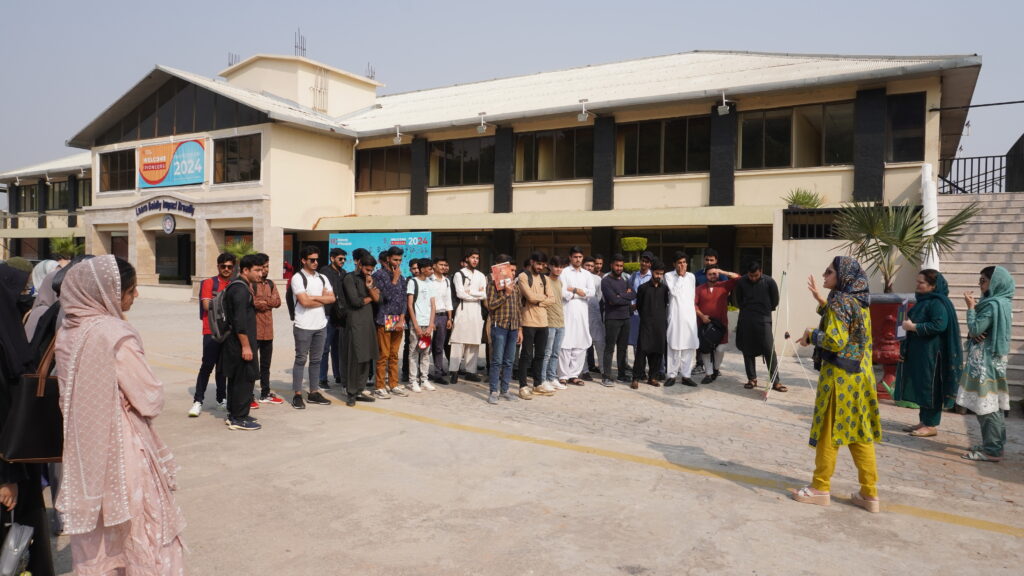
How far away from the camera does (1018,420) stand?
7625 mm

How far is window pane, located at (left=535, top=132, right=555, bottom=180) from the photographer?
68.4 feet

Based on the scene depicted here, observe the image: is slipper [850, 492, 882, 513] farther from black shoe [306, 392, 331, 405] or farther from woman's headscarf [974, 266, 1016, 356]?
black shoe [306, 392, 331, 405]

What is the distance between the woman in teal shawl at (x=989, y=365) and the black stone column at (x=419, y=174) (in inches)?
740

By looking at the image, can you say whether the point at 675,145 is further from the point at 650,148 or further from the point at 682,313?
the point at 682,313

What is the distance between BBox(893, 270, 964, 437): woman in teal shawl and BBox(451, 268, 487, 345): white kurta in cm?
521

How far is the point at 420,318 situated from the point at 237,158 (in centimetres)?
1871

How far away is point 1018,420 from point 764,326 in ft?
9.88

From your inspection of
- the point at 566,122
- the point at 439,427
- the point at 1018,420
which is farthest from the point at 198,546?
the point at 566,122

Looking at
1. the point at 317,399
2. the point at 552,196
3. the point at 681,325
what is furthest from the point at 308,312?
the point at 552,196

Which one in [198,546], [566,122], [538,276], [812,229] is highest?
[566,122]

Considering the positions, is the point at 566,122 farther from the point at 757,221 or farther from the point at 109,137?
the point at 109,137

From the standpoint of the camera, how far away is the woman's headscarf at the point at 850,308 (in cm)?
474

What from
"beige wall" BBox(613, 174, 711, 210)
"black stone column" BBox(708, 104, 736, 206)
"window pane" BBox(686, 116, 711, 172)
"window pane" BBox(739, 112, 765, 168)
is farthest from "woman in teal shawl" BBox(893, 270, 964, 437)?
"window pane" BBox(686, 116, 711, 172)

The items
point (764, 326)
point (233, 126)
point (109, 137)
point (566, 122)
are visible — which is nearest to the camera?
point (764, 326)
